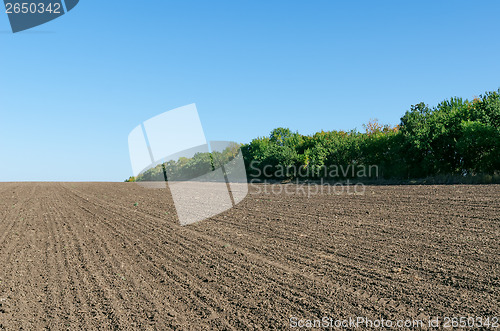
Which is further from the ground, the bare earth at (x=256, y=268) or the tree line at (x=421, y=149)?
the tree line at (x=421, y=149)

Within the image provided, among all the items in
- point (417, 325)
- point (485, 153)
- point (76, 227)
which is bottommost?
point (417, 325)

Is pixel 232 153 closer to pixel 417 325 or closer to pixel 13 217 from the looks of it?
pixel 13 217

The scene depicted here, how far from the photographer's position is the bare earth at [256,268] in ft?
19.5

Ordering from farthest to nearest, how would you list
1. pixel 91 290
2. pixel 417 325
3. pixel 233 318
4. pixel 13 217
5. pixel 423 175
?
pixel 423 175, pixel 13 217, pixel 91 290, pixel 233 318, pixel 417 325

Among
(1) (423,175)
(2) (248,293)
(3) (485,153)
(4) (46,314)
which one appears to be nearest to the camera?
(4) (46,314)

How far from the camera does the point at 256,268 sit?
806cm

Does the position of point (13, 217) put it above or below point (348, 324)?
above

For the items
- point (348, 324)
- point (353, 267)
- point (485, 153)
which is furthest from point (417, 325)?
point (485, 153)

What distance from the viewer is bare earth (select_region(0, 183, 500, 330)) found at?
5.93 metres

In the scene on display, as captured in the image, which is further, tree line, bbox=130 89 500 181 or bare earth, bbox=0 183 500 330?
tree line, bbox=130 89 500 181

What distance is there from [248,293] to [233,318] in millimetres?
962

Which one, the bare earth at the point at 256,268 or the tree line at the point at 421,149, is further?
the tree line at the point at 421,149

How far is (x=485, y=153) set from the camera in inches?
895

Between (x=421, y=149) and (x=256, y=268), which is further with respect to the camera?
(x=421, y=149)
